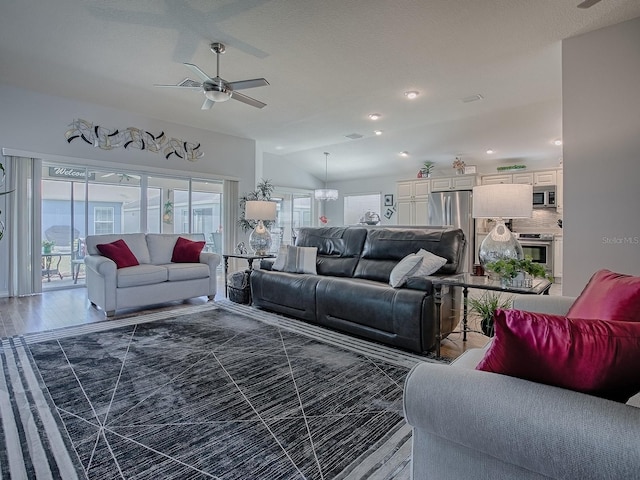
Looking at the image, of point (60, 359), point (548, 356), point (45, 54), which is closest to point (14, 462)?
point (60, 359)

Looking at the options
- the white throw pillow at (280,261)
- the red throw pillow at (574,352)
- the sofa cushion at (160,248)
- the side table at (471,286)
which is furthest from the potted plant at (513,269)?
the sofa cushion at (160,248)

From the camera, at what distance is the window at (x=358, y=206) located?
9.69 metres

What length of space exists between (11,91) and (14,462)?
17.1 feet

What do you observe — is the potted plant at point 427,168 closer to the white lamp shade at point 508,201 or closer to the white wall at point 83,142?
the white wall at point 83,142

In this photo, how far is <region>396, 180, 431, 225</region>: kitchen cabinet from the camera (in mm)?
8242

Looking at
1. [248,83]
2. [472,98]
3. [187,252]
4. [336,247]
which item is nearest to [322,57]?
[248,83]

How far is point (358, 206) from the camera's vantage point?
10.1 metres

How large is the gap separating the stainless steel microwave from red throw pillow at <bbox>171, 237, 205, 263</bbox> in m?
6.08

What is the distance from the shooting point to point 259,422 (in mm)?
1839

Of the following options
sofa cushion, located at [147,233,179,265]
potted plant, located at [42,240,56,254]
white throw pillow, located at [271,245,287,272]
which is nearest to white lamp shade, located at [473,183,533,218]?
white throw pillow, located at [271,245,287,272]

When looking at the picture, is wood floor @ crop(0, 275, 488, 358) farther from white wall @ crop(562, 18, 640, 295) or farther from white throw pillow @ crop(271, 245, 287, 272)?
white wall @ crop(562, 18, 640, 295)

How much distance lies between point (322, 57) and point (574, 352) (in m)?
3.76

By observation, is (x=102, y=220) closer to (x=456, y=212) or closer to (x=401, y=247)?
(x=401, y=247)

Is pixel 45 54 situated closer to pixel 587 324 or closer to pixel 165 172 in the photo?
pixel 165 172
